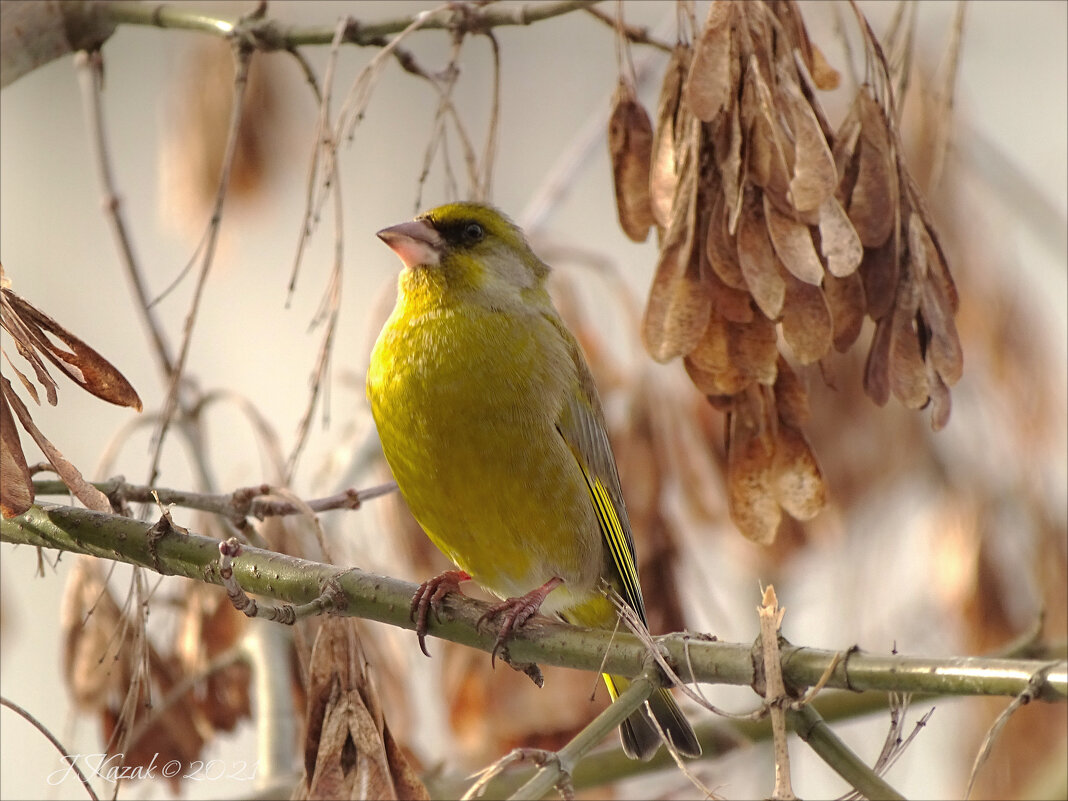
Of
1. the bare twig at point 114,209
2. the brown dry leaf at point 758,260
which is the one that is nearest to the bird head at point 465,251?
the bare twig at point 114,209

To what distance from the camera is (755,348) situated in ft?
7.76

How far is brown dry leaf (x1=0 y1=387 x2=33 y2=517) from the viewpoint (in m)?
1.75

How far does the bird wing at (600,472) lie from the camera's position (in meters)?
3.03

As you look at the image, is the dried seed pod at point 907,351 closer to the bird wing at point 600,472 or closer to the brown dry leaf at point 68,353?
the bird wing at point 600,472

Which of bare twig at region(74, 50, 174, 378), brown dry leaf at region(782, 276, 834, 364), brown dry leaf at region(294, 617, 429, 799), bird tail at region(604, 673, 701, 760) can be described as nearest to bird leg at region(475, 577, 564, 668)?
brown dry leaf at region(294, 617, 429, 799)

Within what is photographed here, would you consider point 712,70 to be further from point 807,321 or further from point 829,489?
point 829,489

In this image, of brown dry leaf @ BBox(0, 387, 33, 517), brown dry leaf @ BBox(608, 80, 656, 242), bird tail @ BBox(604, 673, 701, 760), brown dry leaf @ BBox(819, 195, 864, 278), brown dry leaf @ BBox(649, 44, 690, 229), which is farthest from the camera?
bird tail @ BBox(604, 673, 701, 760)

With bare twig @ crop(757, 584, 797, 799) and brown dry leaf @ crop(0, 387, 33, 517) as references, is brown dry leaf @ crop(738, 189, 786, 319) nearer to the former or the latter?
bare twig @ crop(757, 584, 797, 799)

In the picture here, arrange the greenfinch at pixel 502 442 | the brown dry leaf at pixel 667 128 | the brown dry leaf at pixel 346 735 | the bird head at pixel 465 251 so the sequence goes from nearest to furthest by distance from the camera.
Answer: the brown dry leaf at pixel 346 735
the brown dry leaf at pixel 667 128
the greenfinch at pixel 502 442
the bird head at pixel 465 251

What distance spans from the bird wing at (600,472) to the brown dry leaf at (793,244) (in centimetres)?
87

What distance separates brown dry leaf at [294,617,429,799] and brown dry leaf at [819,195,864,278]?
1066mm

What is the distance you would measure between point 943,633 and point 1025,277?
99 cm

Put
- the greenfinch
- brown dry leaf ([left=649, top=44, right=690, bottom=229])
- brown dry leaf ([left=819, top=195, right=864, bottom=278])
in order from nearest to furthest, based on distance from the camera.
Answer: brown dry leaf ([left=819, top=195, right=864, bottom=278])
brown dry leaf ([left=649, top=44, right=690, bottom=229])
the greenfinch

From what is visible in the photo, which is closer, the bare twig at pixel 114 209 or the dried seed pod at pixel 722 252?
the dried seed pod at pixel 722 252
